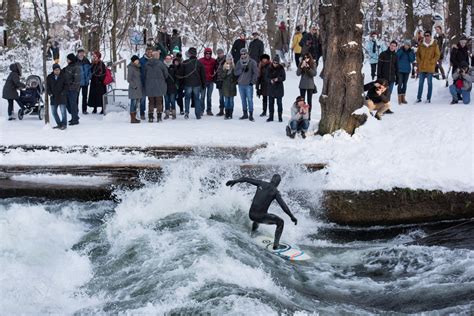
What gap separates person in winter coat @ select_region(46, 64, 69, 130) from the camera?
1694 centimetres

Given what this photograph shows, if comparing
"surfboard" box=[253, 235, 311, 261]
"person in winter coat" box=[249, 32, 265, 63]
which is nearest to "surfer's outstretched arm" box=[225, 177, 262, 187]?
"surfboard" box=[253, 235, 311, 261]

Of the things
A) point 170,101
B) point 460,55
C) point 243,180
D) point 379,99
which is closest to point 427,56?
point 460,55

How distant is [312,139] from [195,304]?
7.45 m

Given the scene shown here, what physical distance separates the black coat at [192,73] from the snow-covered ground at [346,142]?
3.55 ft

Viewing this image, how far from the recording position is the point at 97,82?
19.2 meters

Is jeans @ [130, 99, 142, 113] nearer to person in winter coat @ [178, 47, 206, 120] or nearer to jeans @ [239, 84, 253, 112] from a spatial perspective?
person in winter coat @ [178, 47, 206, 120]

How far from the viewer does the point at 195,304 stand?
354 inches

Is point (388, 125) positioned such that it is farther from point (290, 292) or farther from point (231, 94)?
point (290, 292)

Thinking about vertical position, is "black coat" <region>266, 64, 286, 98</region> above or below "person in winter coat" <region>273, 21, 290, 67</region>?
below

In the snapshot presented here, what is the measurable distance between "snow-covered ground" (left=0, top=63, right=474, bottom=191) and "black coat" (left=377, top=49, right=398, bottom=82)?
1.00m

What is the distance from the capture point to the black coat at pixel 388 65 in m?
18.5

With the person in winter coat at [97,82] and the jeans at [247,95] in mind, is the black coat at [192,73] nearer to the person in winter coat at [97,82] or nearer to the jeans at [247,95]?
the jeans at [247,95]

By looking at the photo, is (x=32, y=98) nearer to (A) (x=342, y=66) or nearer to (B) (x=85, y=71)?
(B) (x=85, y=71)

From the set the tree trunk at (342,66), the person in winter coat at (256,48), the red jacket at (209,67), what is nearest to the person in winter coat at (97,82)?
the red jacket at (209,67)
